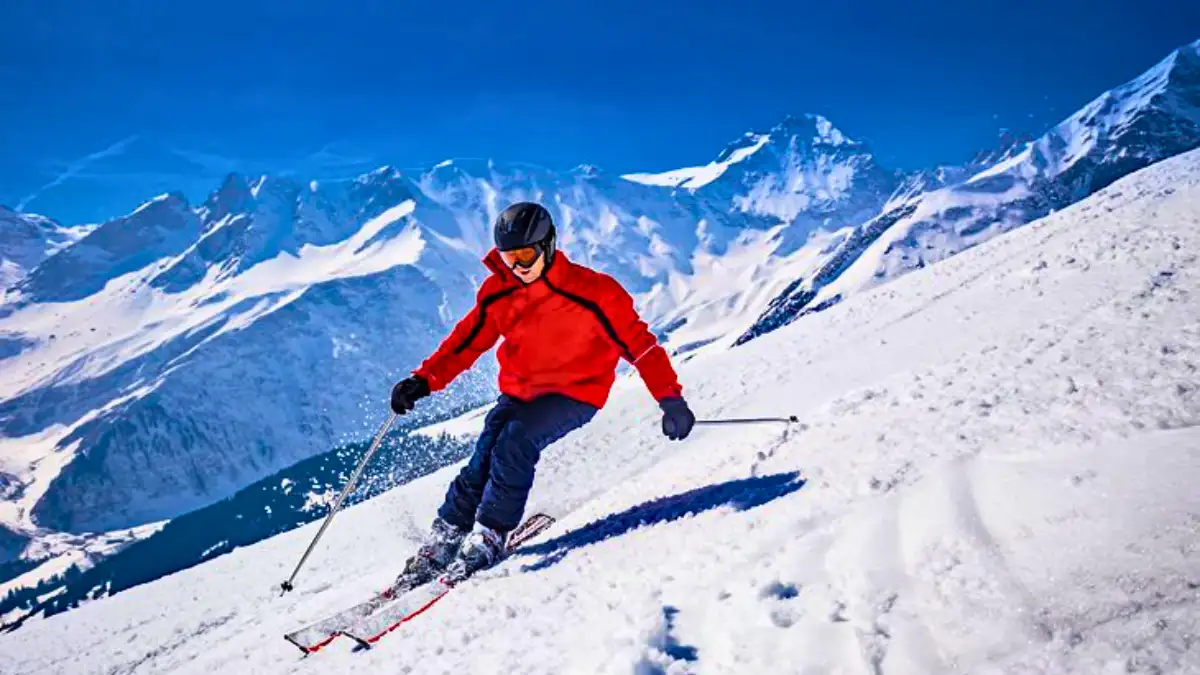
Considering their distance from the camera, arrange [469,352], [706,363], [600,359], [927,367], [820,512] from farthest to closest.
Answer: [706,363] < [927,367] < [469,352] < [600,359] < [820,512]

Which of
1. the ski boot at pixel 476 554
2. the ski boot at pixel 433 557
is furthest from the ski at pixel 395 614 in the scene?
the ski boot at pixel 433 557

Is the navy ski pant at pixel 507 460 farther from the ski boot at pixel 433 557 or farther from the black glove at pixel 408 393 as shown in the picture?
the black glove at pixel 408 393

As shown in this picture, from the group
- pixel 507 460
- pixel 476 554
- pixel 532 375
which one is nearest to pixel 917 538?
pixel 507 460

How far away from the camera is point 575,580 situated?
5.23 meters

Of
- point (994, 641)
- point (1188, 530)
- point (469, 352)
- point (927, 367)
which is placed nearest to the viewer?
point (994, 641)

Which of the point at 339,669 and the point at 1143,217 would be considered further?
the point at 1143,217

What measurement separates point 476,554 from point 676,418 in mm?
2366

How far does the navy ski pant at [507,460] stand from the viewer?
6484mm

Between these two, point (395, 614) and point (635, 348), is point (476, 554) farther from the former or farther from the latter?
point (635, 348)

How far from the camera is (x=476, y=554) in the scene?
6508mm

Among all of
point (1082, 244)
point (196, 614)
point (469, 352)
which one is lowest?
point (196, 614)

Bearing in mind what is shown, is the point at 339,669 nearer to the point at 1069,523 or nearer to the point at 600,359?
the point at 600,359

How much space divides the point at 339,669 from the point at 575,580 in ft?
6.20

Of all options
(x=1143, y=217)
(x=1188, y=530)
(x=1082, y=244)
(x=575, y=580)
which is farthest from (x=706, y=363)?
(x=1188, y=530)
